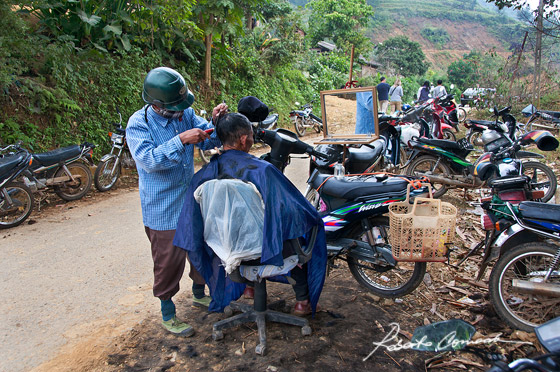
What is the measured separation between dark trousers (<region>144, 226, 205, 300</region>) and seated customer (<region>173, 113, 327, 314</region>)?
0.72ft

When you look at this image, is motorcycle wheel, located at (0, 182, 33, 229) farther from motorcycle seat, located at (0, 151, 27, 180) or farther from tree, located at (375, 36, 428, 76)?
tree, located at (375, 36, 428, 76)

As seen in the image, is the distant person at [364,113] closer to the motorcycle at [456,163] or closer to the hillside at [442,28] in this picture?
the motorcycle at [456,163]

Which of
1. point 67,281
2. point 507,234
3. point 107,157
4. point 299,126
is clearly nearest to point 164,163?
point 67,281

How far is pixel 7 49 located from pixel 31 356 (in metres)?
5.87

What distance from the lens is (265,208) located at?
2.46 meters

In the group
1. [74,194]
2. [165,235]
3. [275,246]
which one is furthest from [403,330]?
[74,194]

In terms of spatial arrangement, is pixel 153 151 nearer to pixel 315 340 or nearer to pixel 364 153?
pixel 315 340

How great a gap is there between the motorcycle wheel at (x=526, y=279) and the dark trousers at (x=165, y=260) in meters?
2.36

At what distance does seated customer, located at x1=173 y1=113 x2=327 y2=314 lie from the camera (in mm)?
2471

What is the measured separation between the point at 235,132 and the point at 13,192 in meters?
4.59

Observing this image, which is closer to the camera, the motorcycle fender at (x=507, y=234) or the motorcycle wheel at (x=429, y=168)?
the motorcycle fender at (x=507, y=234)

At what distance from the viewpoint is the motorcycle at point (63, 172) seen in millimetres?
6008

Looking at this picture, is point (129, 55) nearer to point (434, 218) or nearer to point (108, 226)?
point (108, 226)

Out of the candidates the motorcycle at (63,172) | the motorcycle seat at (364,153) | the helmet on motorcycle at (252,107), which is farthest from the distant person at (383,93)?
the helmet on motorcycle at (252,107)
